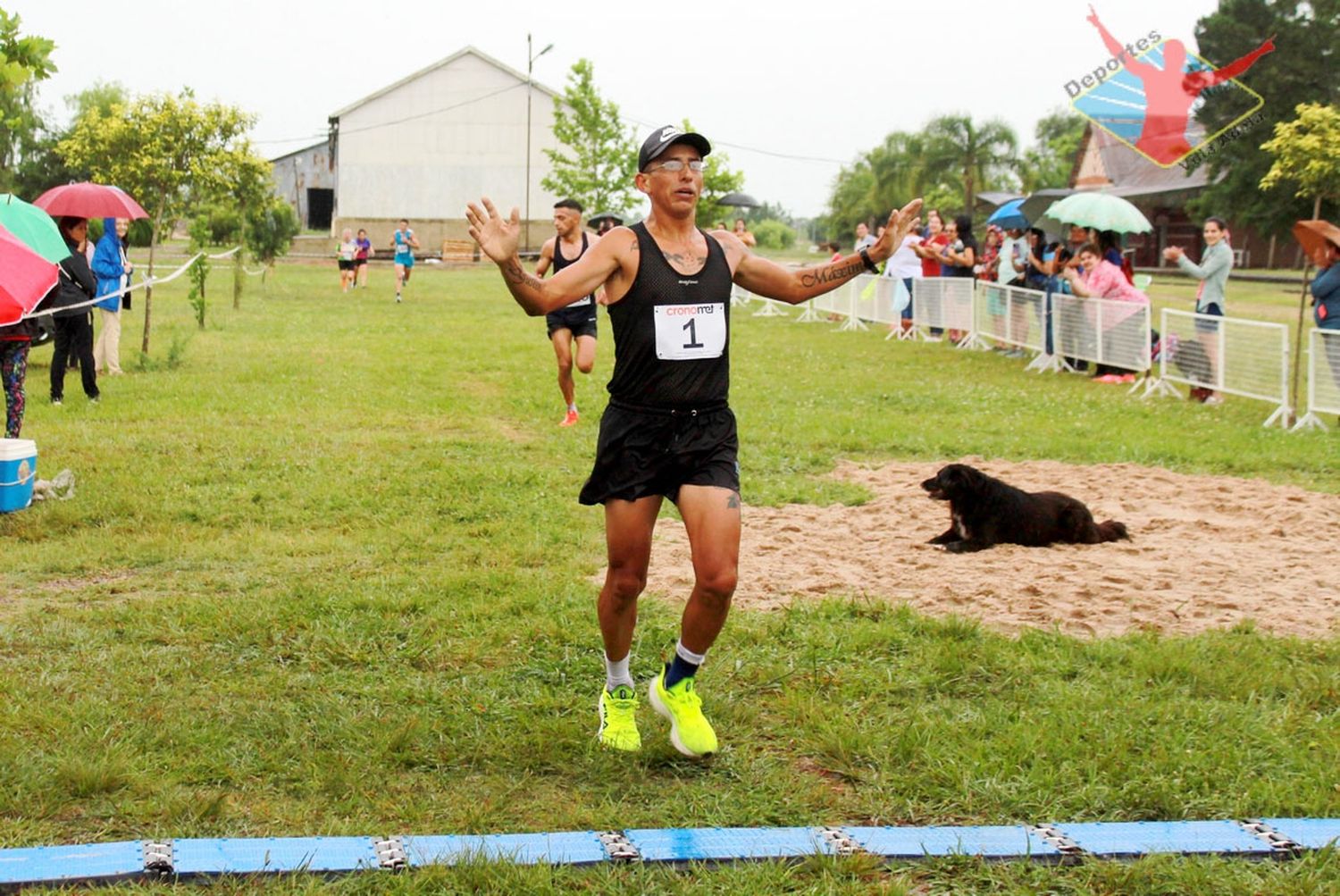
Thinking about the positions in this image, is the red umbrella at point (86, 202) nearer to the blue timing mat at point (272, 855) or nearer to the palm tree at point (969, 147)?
the blue timing mat at point (272, 855)

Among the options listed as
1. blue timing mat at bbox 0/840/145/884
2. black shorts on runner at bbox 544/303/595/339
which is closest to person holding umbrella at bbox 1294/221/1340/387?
black shorts on runner at bbox 544/303/595/339

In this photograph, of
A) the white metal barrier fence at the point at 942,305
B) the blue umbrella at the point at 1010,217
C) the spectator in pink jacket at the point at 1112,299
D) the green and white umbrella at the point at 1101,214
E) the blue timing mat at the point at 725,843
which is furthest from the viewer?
the blue umbrella at the point at 1010,217

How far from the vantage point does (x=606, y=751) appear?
5.14 metres

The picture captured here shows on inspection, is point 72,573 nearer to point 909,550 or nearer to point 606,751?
point 606,751

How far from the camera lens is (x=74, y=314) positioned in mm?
13477

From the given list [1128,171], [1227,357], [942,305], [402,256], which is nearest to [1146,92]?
[942,305]

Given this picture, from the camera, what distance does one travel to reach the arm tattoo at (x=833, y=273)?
18.4ft

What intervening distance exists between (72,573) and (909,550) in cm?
506

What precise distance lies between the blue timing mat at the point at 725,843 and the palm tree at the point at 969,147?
71186 millimetres

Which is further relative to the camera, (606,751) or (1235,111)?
(1235,111)

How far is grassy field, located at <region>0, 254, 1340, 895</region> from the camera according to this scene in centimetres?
451

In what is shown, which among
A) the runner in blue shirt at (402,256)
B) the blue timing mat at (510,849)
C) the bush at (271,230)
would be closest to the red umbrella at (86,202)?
the blue timing mat at (510,849)

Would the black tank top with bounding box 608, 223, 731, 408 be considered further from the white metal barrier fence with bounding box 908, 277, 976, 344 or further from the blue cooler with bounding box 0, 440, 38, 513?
the white metal barrier fence with bounding box 908, 277, 976, 344

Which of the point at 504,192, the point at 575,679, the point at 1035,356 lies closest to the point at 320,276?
the point at 504,192
